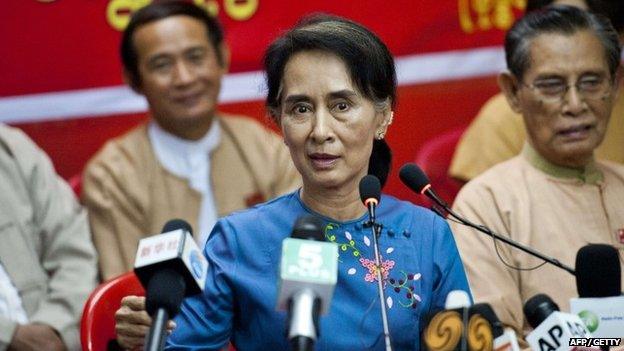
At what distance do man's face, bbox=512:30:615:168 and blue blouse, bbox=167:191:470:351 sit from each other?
0.84 m

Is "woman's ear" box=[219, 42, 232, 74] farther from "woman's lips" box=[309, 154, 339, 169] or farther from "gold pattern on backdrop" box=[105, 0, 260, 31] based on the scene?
"woman's lips" box=[309, 154, 339, 169]

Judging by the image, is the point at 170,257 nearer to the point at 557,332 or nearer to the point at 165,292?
the point at 165,292

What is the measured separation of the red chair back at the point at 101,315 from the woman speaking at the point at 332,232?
37 cm

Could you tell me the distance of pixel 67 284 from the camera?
12.3 ft

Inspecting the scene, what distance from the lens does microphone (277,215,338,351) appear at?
6.16ft

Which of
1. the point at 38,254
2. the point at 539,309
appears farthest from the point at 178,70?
the point at 539,309

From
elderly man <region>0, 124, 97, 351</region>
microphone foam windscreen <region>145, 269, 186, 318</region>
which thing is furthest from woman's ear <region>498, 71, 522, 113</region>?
microphone foam windscreen <region>145, 269, 186, 318</region>

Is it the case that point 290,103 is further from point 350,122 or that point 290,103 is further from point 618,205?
point 618,205

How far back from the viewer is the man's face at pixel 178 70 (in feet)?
14.4

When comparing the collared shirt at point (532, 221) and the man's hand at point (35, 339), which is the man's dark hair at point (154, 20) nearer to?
the man's hand at point (35, 339)

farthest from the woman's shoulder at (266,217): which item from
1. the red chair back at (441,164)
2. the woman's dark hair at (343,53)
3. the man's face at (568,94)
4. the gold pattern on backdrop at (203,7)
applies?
the gold pattern on backdrop at (203,7)

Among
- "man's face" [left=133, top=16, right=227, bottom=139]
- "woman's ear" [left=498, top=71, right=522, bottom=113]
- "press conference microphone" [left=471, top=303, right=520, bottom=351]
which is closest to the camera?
"press conference microphone" [left=471, top=303, right=520, bottom=351]

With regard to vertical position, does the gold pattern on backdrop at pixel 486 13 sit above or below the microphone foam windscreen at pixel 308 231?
above

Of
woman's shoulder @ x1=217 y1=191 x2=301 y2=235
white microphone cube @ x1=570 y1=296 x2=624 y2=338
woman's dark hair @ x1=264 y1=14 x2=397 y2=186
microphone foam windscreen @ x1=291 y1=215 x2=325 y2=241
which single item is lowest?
white microphone cube @ x1=570 y1=296 x2=624 y2=338
